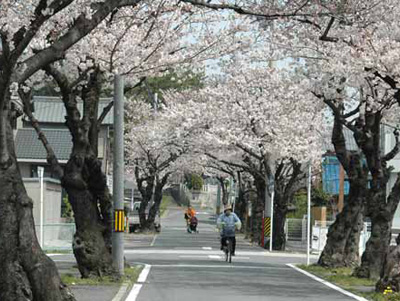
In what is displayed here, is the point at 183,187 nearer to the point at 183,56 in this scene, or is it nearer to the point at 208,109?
the point at 208,109

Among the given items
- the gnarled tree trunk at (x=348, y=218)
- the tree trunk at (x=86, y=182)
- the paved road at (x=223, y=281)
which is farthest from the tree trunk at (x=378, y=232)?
the tree trunk at (x=86, y=182)

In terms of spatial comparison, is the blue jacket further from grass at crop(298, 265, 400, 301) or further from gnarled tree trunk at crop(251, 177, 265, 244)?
gnarled tree trunk at crop(251, 177, 265, 244)

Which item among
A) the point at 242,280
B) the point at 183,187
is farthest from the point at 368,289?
the point at 183,187

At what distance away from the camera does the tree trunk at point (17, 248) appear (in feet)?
37.3

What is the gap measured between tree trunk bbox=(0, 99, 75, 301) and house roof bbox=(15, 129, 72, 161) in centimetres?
4151

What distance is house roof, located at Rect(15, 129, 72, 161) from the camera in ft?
176

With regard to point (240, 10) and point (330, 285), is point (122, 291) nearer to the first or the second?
point (330, 285)

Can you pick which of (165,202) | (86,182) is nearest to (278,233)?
(86,182)

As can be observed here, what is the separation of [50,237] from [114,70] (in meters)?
14.9

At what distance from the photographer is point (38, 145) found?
54.7 meters

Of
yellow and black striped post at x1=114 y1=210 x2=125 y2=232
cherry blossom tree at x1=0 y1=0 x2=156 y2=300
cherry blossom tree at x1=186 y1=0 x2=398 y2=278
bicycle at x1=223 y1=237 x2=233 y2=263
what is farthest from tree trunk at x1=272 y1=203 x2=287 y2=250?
cherry blossom tree at x1=0 y1=0 x2=156 y2=300

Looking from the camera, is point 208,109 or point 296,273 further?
point 208,109

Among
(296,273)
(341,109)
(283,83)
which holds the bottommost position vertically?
(296,273)

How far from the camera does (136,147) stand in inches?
2158
